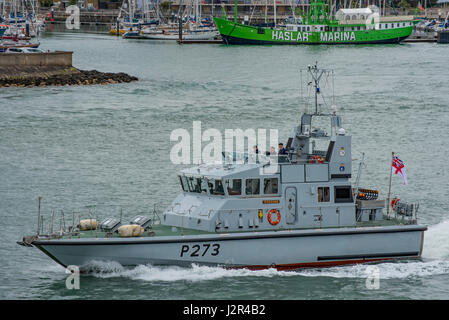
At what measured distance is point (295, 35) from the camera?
13375cm

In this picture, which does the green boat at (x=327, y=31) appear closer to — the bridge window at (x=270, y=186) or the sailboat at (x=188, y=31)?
the sailboat at (x=188, y=31)

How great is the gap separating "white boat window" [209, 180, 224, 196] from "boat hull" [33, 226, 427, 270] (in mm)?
1573

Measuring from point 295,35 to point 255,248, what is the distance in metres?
111

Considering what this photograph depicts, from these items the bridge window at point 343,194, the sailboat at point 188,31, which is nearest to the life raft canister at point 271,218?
the bridge window at point 343,194

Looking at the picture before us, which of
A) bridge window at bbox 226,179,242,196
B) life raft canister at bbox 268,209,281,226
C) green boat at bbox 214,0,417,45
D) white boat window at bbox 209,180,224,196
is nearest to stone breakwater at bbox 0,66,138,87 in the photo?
green boat at bbox 214,0,417,45

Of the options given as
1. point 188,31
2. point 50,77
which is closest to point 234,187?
point 50,77

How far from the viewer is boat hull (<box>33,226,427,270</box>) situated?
24766mm

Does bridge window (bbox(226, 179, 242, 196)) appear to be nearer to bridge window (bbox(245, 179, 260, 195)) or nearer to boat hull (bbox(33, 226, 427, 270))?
bridge window (bbox(245, 179, 260, 195))

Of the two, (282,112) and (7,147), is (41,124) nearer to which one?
(7,147)

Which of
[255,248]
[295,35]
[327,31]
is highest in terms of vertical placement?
[327,31]

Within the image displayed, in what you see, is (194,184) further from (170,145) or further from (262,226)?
(170,145)

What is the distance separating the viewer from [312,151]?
28156mm
